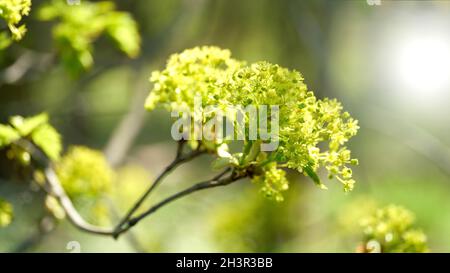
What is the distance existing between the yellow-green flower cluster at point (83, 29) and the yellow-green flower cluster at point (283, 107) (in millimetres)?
740

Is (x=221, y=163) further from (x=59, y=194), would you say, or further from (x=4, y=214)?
(x=59, y=194)

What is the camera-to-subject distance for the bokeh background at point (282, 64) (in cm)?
313

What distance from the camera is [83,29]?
1.96m

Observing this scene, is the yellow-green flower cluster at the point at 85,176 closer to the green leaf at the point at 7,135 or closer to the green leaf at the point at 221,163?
the green leaf at the point at 7,135

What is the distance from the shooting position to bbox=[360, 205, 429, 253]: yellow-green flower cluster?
1.55 m

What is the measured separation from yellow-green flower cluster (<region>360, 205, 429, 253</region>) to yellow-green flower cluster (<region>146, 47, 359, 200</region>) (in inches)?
15.8

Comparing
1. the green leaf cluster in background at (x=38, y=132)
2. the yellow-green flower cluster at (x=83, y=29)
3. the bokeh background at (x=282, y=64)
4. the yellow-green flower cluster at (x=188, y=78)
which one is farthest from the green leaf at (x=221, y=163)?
the bokeh background at (x=282, y=64)

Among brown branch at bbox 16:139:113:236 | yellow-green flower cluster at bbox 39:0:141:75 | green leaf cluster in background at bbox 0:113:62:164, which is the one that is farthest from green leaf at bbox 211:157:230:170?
yellow-green flower cluster at bbox 39:0:141:75

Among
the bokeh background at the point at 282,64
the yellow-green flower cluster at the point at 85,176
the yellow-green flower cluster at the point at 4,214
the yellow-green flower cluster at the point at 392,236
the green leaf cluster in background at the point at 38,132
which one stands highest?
the green leaf cluster in background at the point at 38,132

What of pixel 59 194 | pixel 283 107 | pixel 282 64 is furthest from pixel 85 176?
pixel 282 64
